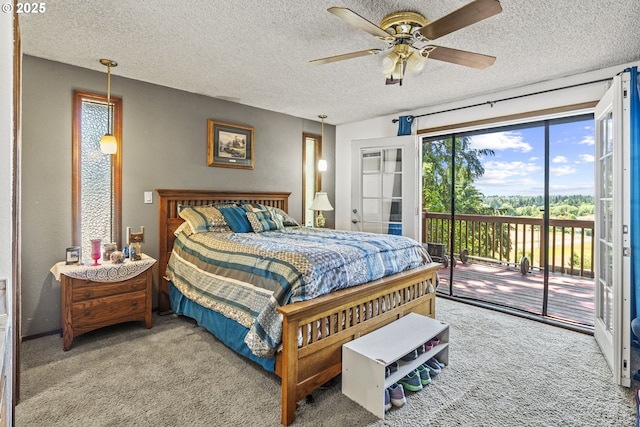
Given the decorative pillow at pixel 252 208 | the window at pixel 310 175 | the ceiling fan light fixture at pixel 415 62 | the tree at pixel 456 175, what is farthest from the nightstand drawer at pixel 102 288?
the tree at pixel 456 175

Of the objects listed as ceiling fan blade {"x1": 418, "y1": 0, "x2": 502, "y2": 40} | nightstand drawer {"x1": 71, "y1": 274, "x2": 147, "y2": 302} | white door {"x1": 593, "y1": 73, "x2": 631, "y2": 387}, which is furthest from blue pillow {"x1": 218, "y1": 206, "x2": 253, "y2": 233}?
white door {"x1": 593, "y1": 73, "x2": 631, "y2": 387}

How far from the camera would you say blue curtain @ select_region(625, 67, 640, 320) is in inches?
96.9

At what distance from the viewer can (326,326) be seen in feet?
6.85

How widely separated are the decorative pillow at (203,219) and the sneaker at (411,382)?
2.19 m

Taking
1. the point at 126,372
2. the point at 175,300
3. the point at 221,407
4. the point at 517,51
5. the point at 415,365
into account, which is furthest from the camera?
the point at 175,300

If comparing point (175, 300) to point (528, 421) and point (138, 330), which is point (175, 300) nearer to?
point (138, 330)

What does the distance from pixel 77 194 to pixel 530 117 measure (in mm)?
4494

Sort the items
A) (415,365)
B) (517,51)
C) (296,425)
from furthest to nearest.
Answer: (517,51) < (415,365) < (296,425)

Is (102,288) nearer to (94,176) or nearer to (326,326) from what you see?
(94,176)

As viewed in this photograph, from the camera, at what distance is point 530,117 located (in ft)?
11.4

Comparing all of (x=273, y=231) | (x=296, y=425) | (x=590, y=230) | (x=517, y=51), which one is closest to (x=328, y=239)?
(x=273, y=231)

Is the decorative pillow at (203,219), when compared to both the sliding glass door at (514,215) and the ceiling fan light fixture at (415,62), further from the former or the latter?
the sliding glass door at (514,215)

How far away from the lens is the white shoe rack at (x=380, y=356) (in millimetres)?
1889

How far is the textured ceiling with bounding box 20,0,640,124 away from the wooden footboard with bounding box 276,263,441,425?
1856mm
